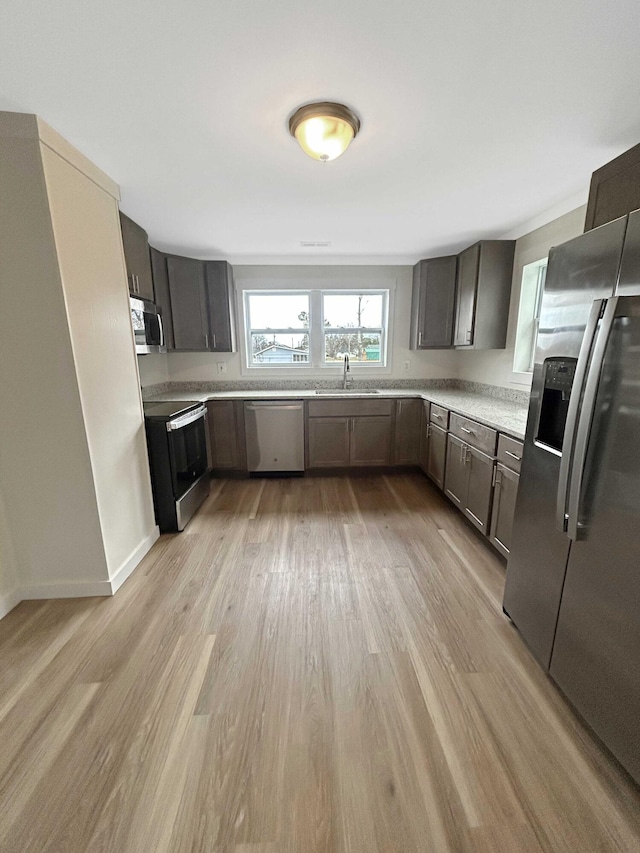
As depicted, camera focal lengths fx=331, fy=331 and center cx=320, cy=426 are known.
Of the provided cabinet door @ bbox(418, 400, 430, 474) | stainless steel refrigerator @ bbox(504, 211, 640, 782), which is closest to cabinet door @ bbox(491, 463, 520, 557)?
stainless steel refrigerator @ bbox(504, 211, 640, 782)

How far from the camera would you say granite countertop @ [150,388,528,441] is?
7.44 feet

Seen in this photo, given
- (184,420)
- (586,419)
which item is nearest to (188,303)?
(184,420)

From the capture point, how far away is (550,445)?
4.73 feet

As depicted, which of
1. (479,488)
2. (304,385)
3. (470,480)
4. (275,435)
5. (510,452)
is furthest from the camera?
(304,385)

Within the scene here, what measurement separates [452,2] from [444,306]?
9.18ft

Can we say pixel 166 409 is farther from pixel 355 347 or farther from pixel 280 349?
pixel 355 347

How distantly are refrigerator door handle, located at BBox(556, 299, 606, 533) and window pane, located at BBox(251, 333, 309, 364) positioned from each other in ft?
10.5

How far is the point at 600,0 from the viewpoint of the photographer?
98 cm

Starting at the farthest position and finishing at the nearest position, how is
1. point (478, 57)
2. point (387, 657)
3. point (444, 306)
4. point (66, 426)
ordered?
point (444, 306)
point (66, 426)
point (387, 657)
point (478, 57)

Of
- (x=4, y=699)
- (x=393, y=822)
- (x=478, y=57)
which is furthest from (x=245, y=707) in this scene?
(x=478, y=57)

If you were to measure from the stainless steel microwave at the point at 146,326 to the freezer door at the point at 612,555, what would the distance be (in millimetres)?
2680

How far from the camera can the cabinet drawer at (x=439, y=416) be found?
3.03 meters

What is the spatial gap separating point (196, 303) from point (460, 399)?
2.94m

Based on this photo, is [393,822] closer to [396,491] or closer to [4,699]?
[4,699]
